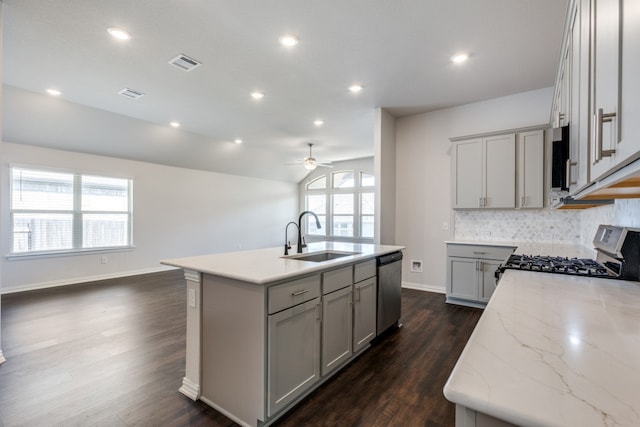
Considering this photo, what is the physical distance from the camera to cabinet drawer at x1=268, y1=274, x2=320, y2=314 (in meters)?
1.77

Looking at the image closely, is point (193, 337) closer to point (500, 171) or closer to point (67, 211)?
point (500, 171)

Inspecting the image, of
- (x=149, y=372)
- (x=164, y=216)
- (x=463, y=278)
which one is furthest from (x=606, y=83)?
(x=164, y=216)

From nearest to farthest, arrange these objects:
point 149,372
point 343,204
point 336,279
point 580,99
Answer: point 580,99 < point 336,279 < point 149,372 < point 343,204

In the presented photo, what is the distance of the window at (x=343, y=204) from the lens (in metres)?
9.16

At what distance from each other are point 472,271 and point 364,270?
218 cm

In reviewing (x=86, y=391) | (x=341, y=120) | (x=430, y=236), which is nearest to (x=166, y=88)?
(x=341, y=120)

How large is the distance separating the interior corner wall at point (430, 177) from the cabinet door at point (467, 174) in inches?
12.4

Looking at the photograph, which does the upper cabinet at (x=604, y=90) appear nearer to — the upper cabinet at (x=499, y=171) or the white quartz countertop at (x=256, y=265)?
the white quartz countertop at (x=256, y=265)

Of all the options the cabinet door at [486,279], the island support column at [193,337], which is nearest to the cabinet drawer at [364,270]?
the island support column at [193,337]

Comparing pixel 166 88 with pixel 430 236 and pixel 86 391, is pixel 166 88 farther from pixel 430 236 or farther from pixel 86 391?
pixel 430 236

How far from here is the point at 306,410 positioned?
1.96 m

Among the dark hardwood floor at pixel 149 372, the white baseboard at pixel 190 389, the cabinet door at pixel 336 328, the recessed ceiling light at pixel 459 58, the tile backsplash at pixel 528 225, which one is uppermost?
the recessed ceiling light at pixel 459 58

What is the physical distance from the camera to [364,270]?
271cm

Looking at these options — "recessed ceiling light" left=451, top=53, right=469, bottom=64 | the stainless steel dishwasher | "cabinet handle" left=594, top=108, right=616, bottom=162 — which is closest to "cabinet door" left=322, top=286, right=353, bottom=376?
the stainless steel dishwasher
